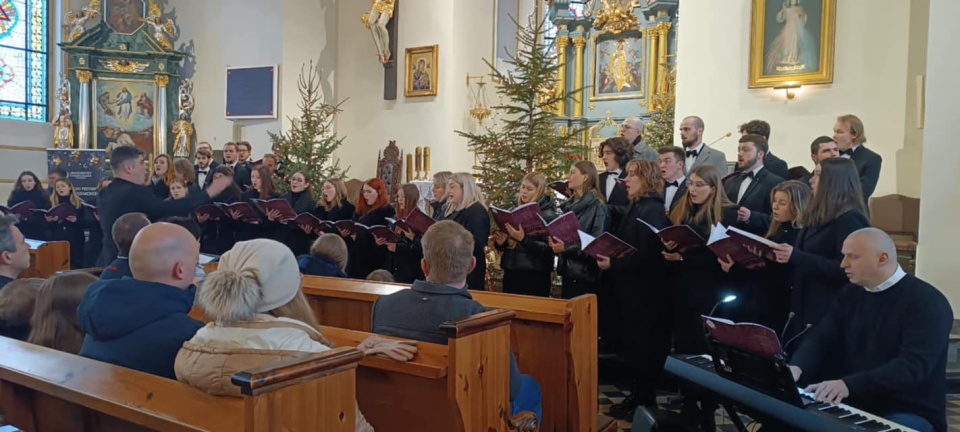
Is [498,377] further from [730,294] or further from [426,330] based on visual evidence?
[730,294]

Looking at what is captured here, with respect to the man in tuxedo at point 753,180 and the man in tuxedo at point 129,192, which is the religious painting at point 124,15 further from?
the man in tuxedo at point 753,180

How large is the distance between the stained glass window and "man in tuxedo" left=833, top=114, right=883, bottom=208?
14.8 meters

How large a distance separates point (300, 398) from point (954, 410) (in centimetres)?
458

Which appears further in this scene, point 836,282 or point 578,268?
point 578,268

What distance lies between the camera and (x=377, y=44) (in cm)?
1294

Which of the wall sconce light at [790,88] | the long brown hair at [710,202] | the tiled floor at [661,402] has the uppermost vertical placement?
the wall sconce light at [790,88]

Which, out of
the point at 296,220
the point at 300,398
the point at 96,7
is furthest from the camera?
the point at 96,7

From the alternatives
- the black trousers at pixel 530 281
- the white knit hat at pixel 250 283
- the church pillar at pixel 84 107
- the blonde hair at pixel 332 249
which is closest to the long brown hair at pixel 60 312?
the white knit hat at pixel 250 283

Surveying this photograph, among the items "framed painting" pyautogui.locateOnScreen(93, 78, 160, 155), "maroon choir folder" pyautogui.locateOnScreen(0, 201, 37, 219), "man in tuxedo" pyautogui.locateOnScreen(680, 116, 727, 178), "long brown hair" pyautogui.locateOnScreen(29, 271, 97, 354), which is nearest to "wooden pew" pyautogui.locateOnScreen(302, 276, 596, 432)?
"long brown hair" pyautogui.locateOnScreen(29, 271, 97, 354)

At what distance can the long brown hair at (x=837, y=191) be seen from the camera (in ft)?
12.0

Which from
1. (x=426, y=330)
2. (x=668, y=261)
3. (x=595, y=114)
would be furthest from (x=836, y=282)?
(x=595, y=114)

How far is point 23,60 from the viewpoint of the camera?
48.5ft

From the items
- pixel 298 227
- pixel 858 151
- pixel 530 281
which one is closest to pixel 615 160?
pixel 530 281

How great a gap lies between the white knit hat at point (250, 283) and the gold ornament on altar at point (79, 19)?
14836 mm
